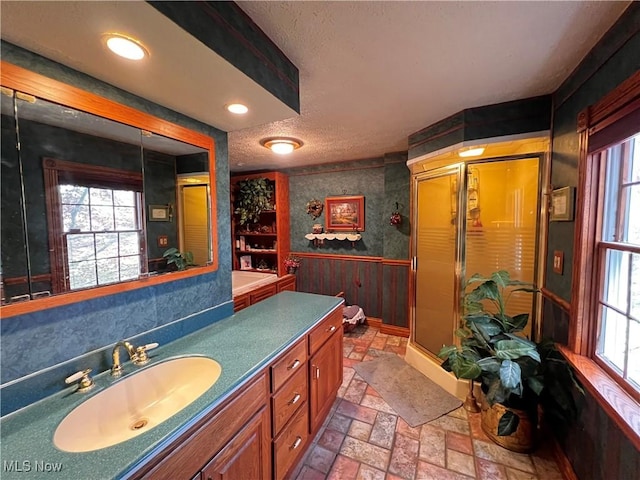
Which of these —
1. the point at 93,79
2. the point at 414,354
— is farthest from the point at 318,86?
the point at 414,354

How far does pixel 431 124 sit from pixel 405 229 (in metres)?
1.36

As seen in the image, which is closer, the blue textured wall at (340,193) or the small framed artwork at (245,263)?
the blue textured wall at (340,193)

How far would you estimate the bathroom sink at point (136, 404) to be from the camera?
0.90 meters

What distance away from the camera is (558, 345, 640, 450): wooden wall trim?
980 millimetres

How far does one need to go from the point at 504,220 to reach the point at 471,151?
2.21ft

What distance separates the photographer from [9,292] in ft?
2.94

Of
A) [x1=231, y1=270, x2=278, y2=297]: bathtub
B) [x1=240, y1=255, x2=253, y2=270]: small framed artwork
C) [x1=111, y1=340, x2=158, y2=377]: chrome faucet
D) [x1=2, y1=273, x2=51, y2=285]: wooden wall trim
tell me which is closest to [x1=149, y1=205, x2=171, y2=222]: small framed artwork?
[x1=2, y1=273, x2=51, y2=285]: wooden wall trim

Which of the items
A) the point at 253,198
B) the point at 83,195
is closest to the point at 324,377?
the point at 83,195

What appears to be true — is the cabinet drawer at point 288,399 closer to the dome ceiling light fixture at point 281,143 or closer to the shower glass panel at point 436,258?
the shower glass panel at point 436,258

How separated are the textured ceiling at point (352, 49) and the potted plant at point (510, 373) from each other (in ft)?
4.28

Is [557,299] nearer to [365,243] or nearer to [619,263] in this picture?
[619,263]

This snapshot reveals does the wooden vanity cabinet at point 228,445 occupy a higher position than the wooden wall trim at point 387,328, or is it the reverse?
the wooden vanity cabinet at point 228,445

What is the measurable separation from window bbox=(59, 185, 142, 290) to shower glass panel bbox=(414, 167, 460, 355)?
2.38 metres

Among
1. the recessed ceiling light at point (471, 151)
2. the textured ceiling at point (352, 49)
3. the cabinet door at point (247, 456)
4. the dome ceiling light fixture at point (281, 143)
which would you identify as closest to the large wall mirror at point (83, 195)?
the textured ceiling at point (352, 49)
